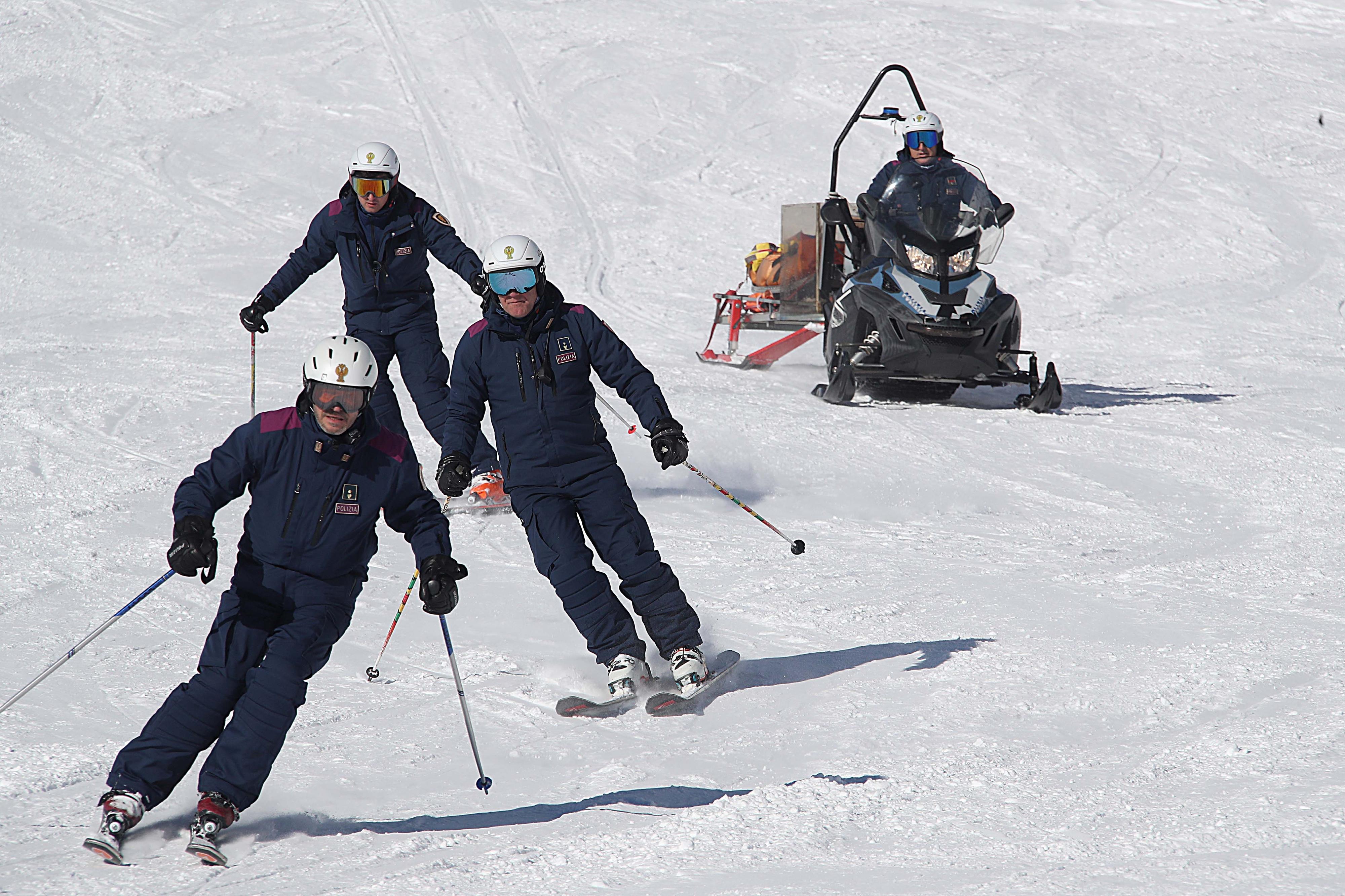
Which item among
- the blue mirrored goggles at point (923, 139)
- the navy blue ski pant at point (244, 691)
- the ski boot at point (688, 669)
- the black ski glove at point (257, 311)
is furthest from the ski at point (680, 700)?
the blue mirrored goggles at point (923, 139)

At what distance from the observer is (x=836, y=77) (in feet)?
68.5

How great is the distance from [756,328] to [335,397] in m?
8.54

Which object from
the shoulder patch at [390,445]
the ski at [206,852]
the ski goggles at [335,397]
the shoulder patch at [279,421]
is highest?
the ski goggles at [335,397]

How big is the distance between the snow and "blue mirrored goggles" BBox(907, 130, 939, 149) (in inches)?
82.6

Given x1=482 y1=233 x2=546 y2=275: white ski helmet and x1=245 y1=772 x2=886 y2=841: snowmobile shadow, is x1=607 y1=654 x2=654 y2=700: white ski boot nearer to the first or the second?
x1=245 y1=772 x2=886 y2=841: snowmobile shadow

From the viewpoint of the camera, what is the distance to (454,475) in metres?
5.25

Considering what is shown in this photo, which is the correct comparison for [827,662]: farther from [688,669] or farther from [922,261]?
[922,261]

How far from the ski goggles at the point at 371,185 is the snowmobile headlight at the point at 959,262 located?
480 cm

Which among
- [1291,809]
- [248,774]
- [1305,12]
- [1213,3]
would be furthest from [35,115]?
[1305,12]

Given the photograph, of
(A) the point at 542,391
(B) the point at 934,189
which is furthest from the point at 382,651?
(B) the point at 934,189

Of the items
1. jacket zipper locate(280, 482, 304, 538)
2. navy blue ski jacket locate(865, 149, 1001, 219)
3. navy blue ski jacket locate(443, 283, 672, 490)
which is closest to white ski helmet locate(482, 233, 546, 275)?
navy blue ski jacket locate(443, 283, 672, 490)

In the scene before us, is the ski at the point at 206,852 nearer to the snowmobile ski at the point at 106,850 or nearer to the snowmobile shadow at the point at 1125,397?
the snowmobile ski at the point at 106,850

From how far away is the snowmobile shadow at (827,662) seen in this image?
554 centimetres

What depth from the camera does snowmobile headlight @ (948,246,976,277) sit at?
10.6 m
